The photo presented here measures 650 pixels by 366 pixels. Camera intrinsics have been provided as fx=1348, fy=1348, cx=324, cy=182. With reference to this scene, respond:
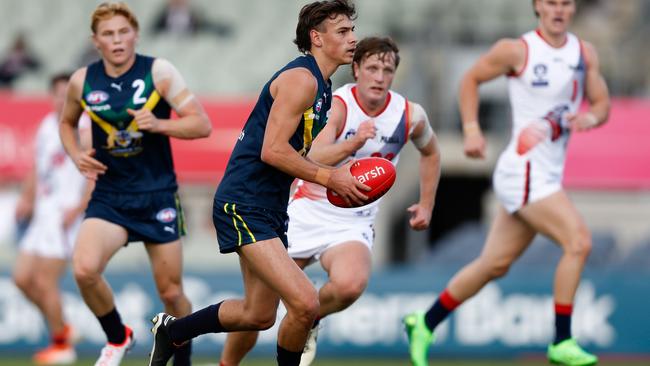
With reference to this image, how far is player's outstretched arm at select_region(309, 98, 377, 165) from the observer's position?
827 centimetres

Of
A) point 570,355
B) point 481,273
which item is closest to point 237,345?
point 481,273

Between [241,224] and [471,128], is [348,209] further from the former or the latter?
Answer: [241,224]

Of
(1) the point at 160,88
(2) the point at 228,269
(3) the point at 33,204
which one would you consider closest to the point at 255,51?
(2) the point at 228,269

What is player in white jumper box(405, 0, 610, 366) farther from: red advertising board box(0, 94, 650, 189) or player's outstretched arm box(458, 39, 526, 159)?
red advertising board box(0, 94, 650, 189)

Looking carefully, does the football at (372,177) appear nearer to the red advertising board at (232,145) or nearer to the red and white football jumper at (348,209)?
the red and white football jumper at (348,209)

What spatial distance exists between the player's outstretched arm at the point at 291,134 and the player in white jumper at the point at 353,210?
1049mm

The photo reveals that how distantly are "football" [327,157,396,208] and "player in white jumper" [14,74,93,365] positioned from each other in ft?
15.4

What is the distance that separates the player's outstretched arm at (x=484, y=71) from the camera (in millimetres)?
9547

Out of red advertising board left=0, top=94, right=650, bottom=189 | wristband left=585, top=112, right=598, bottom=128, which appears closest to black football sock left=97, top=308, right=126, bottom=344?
wristband left=585, top=112, right=598, bottom=128

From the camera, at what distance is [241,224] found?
7582 millimetres

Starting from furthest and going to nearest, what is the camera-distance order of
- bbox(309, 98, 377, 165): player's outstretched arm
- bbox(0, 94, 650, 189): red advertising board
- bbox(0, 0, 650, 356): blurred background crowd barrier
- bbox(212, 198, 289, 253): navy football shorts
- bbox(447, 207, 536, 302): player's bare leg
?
bbox(0, 94, 650, 189): red advertising board
bbox(0, 0, 650, 356): blurred background crowd barrier
bbox(447, 207, 536, 302): player's bare leg
bbox(309, 98, 377, 165): player's outstretched arm
bbox(212, 198, 289, 253): navy football shorts

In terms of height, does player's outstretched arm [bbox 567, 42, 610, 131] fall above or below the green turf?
above

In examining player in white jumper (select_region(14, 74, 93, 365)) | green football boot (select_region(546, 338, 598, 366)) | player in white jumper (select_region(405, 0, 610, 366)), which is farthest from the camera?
player in white jumper (select_region(14, 74, 93, 365))

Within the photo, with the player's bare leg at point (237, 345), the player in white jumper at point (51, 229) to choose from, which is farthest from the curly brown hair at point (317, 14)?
the player in white jumper at point (51, 229)
